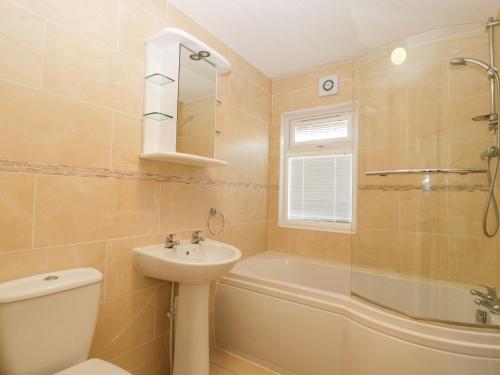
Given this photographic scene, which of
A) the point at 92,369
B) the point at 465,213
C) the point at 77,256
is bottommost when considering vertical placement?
the point at 92,369

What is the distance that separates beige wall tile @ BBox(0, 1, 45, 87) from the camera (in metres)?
1.00

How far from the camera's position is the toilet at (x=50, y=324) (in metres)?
0.88

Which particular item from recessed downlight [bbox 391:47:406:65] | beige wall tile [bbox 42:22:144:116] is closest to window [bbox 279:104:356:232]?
recessed downlight [bbox 391:47:406:65]

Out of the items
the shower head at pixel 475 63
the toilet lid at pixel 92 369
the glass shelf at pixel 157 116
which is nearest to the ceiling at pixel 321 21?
the shower head at pixel 475 63

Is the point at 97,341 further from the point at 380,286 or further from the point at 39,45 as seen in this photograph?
the point at 380,286

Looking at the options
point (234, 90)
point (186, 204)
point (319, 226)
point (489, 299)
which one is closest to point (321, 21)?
point (234, 90)

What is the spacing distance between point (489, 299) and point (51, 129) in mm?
2456

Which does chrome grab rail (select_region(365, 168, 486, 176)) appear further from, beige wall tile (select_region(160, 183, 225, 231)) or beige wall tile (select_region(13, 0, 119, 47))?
beige wall tile (select_region(13, 0, 119, 47))

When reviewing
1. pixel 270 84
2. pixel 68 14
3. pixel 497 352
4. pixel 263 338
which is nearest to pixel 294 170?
pixel 270 84

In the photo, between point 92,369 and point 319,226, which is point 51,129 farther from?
point 319,226

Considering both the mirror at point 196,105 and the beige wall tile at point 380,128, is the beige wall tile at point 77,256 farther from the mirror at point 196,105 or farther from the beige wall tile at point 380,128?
the beige wall tile at point 380,128

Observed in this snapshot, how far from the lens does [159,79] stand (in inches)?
60.5

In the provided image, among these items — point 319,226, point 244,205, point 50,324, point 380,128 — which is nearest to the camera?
point 50,324

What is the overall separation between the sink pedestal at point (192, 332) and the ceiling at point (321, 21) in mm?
1822
